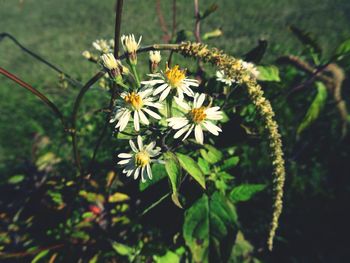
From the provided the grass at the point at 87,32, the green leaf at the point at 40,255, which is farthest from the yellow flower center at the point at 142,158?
the grass at the point at 87,32

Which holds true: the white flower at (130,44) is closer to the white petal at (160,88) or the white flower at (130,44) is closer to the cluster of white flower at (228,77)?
the white petal at (160,88)

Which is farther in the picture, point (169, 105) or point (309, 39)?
point (309, 39)

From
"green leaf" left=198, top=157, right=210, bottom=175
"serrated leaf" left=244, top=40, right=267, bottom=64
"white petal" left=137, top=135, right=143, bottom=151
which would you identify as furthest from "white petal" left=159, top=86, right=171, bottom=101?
"serrated leaf" left=244, top=40, right=267, bottom=64

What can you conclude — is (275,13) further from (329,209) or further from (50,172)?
(50,172)

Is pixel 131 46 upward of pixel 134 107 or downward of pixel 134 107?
upward

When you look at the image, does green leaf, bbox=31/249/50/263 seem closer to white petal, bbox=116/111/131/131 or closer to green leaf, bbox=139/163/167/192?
green leaf, bbox=139/163/167/192

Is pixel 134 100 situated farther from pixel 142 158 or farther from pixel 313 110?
pixel 313 110

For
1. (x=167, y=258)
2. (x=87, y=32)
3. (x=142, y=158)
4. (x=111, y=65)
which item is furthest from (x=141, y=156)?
(x=87, y=32)
